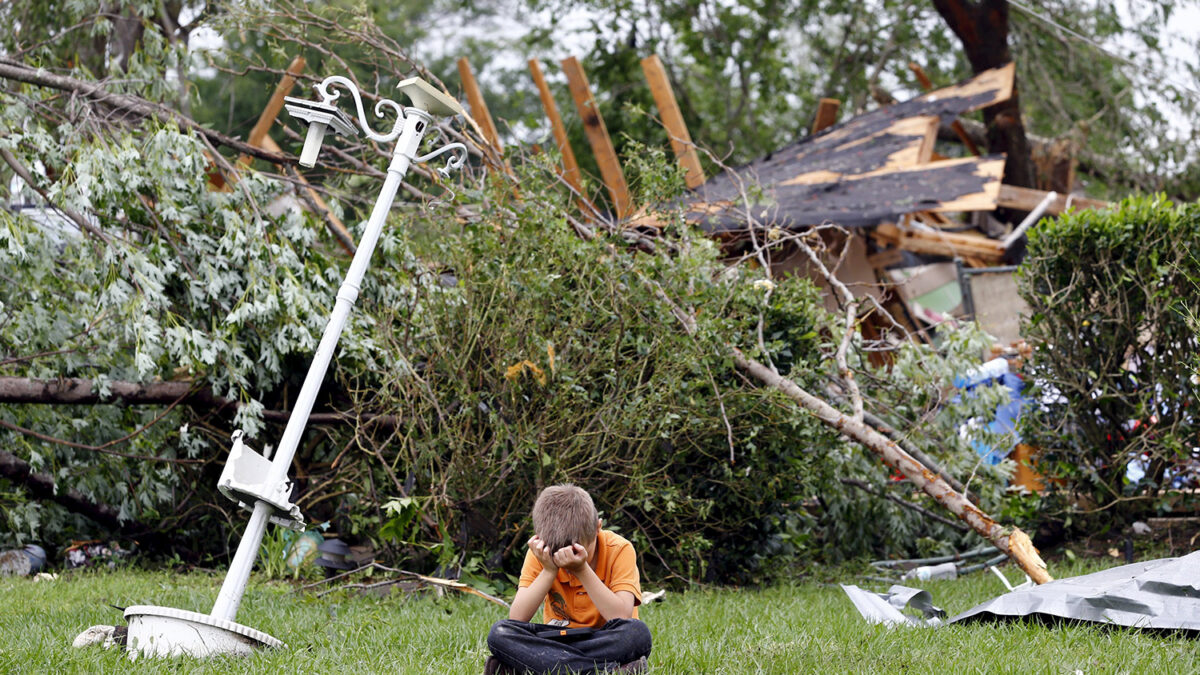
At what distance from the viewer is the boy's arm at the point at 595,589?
3150mm

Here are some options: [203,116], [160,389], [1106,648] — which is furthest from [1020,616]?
[203,116]

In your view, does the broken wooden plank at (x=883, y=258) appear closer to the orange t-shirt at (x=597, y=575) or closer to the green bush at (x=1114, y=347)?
the green bush at (x=1114, y=347)

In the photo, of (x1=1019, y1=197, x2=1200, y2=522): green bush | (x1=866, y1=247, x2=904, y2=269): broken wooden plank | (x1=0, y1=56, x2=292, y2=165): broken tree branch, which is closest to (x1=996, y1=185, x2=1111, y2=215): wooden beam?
(x1=866, y1=247, x2=904, y2=269): broken wooden plank

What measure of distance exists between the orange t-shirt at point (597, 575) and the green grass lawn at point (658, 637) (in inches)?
12.1

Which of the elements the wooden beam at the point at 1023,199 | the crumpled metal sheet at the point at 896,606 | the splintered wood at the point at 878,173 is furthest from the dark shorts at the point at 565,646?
the wooden beam at the point at 1023,199

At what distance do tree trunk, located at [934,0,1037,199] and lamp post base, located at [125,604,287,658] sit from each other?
44.7ft

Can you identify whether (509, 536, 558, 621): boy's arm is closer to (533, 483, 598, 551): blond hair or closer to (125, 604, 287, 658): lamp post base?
(533, 483, 598, 551): blond hair

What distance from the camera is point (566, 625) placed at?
3449 mm

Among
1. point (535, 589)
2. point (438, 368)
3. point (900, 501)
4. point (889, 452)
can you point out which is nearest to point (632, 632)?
point (535, 589)

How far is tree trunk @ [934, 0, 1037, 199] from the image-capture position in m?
14.7

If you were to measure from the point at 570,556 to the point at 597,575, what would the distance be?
330 millimetres

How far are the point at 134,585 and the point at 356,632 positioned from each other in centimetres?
203

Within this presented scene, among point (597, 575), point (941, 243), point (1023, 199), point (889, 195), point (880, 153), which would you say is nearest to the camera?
point (597, 575)

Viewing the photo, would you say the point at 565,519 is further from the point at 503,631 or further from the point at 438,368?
the point at 438,368
